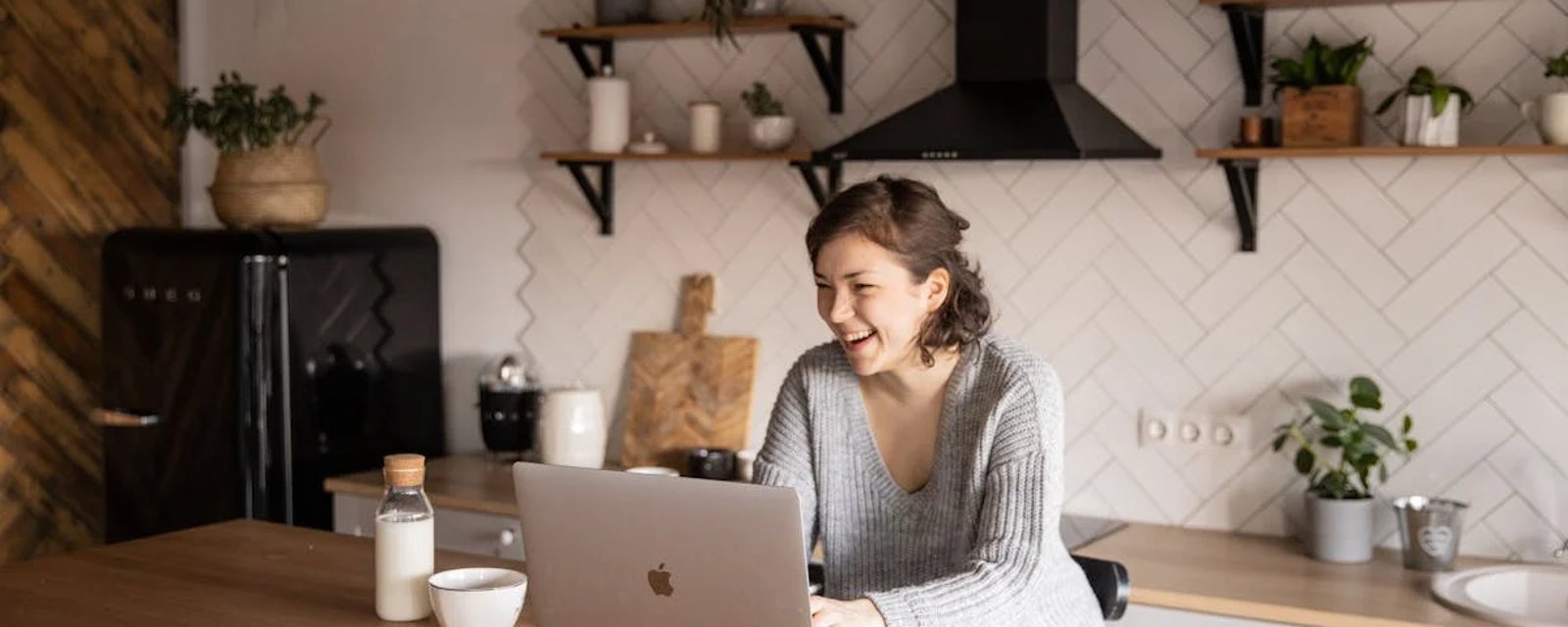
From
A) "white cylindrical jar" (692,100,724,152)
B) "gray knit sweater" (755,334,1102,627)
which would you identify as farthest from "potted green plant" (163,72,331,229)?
"gray knit sweater" (755,334,1102,627)

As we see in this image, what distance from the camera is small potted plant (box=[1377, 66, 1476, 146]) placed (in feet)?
10.5

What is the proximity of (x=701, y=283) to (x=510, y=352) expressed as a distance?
2.09 ft

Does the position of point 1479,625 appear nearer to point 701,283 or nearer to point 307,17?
point 701,283

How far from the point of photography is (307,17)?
189 inches

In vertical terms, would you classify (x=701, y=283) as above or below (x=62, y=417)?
above

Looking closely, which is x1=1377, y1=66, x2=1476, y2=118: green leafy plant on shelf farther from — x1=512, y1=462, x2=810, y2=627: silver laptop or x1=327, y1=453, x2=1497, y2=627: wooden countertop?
x1=512, y1=462, x2=810, y2=627: silver laptop

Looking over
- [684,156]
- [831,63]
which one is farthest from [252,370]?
[831,63]

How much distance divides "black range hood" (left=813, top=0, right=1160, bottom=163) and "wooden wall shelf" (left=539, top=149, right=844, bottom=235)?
0.69 feet

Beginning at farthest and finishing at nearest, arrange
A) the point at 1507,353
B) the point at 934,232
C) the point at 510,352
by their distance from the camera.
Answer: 1. the point at 510,352
2. the point at 1507,353
3. the point at 934,232

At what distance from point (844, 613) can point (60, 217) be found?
3193mm

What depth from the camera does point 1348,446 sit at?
Result: 3.25m

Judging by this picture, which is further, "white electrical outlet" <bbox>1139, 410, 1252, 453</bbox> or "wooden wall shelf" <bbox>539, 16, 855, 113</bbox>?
"wooden wall shelf" <bbox>539, 16, 855, 113</bbox>

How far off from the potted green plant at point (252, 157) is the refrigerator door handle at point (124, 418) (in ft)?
1.69

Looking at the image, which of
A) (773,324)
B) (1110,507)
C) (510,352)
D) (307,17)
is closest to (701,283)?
(773,324)
